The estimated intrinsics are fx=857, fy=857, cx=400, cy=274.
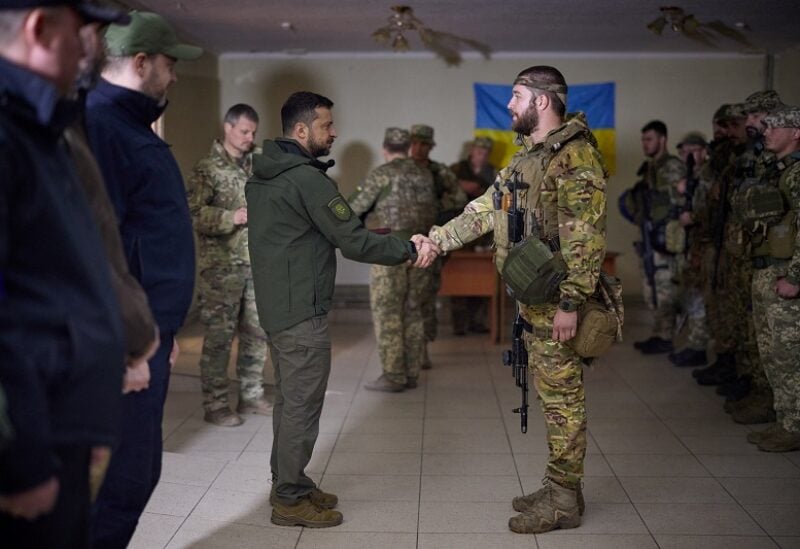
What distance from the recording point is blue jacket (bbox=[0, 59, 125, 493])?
1395mm

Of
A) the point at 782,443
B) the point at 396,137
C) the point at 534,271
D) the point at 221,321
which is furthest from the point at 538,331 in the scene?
the point at 396,137

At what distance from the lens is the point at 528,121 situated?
127 inches

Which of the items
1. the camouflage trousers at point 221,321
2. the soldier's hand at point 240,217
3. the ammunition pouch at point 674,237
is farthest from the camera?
the ammunition pouch at point 674,237

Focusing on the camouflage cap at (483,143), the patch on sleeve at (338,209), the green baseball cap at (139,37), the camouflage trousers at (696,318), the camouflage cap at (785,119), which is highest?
the camouflage cap at (483,143)

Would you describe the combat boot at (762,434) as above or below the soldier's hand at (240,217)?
below

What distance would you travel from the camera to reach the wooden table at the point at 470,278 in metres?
7.17

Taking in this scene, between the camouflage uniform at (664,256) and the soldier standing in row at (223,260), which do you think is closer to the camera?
the soldier standing in row at (223,260)

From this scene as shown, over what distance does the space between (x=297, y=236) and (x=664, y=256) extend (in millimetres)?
4200

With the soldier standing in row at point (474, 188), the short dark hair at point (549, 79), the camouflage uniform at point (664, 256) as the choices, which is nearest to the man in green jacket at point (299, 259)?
the short dark hair at point (549, 79)

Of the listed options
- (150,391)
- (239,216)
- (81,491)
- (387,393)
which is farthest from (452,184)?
(81,491)

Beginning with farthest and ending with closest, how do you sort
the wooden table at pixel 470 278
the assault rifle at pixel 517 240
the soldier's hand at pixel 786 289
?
the wooden table at pixel 470 278 < the soldier's hand at pixel 786 289 < the assault rifle at pixel 517 240

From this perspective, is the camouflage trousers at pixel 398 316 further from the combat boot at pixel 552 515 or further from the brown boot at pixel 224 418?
the combat boot at pixel 552 515

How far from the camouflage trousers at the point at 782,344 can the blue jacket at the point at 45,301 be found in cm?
345

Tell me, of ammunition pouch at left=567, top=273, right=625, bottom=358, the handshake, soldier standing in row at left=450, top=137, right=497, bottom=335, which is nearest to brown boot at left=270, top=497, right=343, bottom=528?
the handshake
